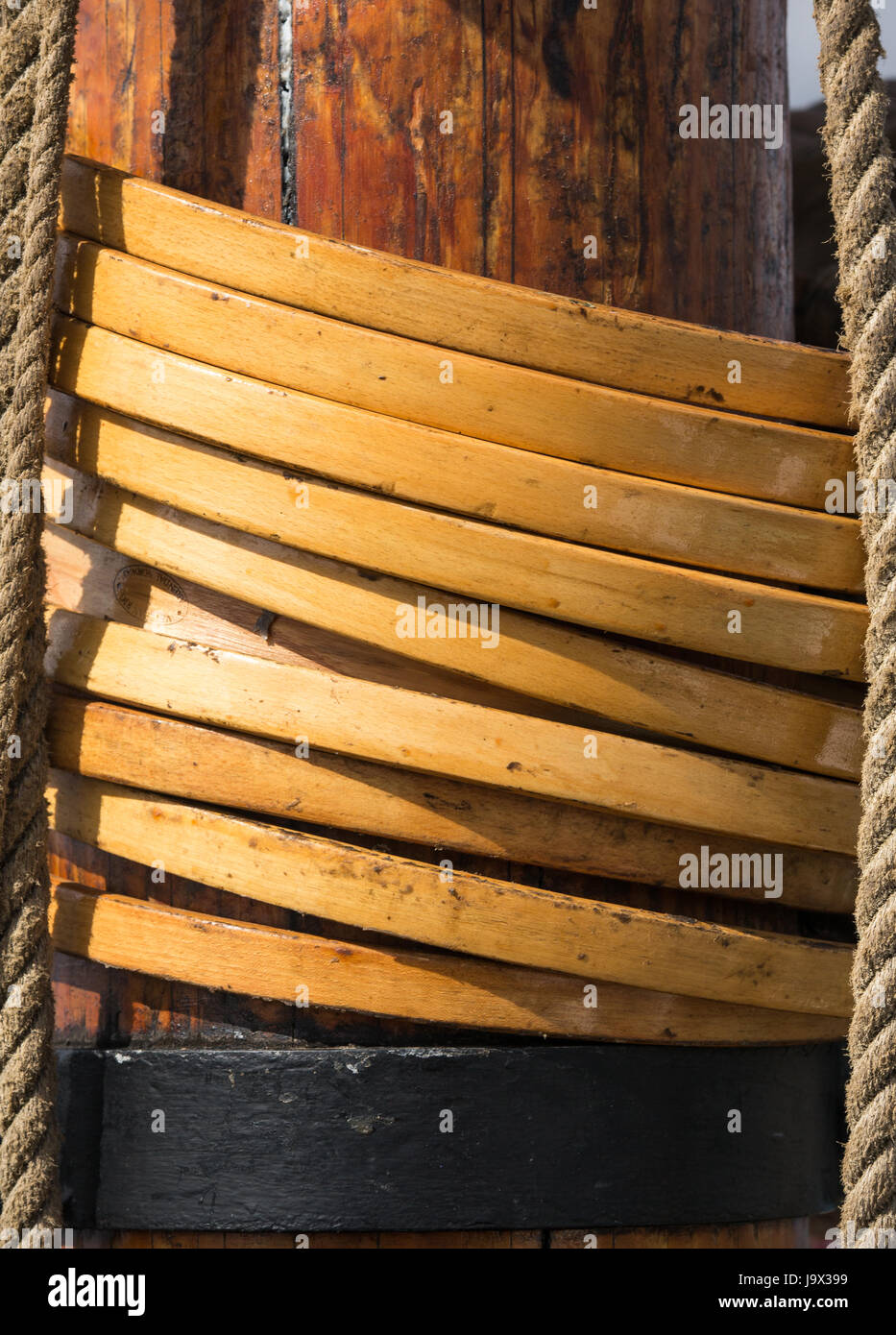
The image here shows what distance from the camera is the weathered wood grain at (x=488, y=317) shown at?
141 cm

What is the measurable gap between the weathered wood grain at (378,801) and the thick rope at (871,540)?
166mm

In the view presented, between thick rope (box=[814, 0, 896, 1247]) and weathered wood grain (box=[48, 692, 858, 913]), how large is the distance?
6.5 inches

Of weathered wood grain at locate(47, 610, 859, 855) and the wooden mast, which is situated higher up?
the wooden mast

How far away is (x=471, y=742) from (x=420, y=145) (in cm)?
71

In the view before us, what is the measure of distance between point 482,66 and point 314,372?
444mm

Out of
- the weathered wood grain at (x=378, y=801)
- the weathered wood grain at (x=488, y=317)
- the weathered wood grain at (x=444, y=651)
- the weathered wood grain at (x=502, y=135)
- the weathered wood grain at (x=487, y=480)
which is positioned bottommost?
the weathered wood grain at (x=378, y=801)

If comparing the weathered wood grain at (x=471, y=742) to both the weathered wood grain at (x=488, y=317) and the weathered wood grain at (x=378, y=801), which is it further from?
the weathered wood grain at (x=488, y=317)

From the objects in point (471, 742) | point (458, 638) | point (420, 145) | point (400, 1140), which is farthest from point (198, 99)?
point (400, 1140)

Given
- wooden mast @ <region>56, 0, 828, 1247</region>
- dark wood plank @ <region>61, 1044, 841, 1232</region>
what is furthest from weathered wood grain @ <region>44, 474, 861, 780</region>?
dark wood plank @ <region>61, 1044, 841, 1232</region>

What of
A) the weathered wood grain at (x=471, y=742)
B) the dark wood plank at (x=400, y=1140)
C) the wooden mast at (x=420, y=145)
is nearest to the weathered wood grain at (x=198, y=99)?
the wooden mast at (x=420, y=145)

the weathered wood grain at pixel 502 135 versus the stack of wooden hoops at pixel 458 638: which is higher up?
the weathered wood grain at pixel 502 135

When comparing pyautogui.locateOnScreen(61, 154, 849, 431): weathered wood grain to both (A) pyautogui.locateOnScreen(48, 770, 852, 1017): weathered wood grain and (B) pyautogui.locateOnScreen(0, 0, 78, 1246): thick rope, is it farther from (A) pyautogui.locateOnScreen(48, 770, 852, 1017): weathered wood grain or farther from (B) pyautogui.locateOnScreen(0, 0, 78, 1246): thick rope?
(A) pyautogui.locateOnScreen(48, 770, 852, 1017): weathered wood grain

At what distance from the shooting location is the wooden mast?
152 cm

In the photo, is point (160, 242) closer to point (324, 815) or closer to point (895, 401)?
point (324, 815)
